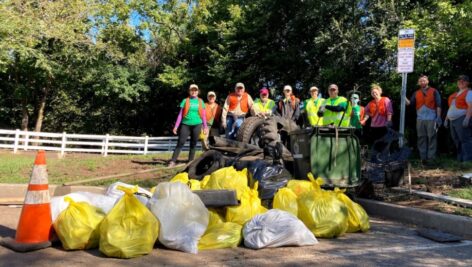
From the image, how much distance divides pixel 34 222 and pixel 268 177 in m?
2.82

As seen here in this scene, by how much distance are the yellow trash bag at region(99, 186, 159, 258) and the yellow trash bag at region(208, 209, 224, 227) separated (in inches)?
31.7

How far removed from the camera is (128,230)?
4367 millimetres

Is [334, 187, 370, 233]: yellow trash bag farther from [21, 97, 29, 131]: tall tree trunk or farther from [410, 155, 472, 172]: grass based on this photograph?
[21, 97, 29, 131]: tall tree trunk

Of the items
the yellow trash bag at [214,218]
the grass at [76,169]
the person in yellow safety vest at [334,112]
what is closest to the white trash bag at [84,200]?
the yellow trash bag at [214,218]

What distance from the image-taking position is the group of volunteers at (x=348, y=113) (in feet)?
28.8

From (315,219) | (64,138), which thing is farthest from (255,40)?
(315,219)

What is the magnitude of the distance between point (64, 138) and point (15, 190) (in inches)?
525

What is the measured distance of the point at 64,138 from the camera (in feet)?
67.8

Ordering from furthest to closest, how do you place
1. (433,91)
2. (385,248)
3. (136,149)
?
(136,149), (433,91), (385,248)

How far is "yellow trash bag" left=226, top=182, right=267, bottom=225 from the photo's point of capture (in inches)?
208

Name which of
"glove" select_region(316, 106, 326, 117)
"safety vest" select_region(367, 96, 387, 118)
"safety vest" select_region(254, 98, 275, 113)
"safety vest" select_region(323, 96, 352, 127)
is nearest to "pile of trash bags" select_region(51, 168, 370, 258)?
"glove" select_region(316, 106, 326, 117)

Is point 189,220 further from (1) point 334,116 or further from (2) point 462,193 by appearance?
(1) point 334,116

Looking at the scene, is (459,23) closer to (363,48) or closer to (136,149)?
(363,48)

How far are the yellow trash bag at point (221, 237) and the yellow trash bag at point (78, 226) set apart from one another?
100cm
